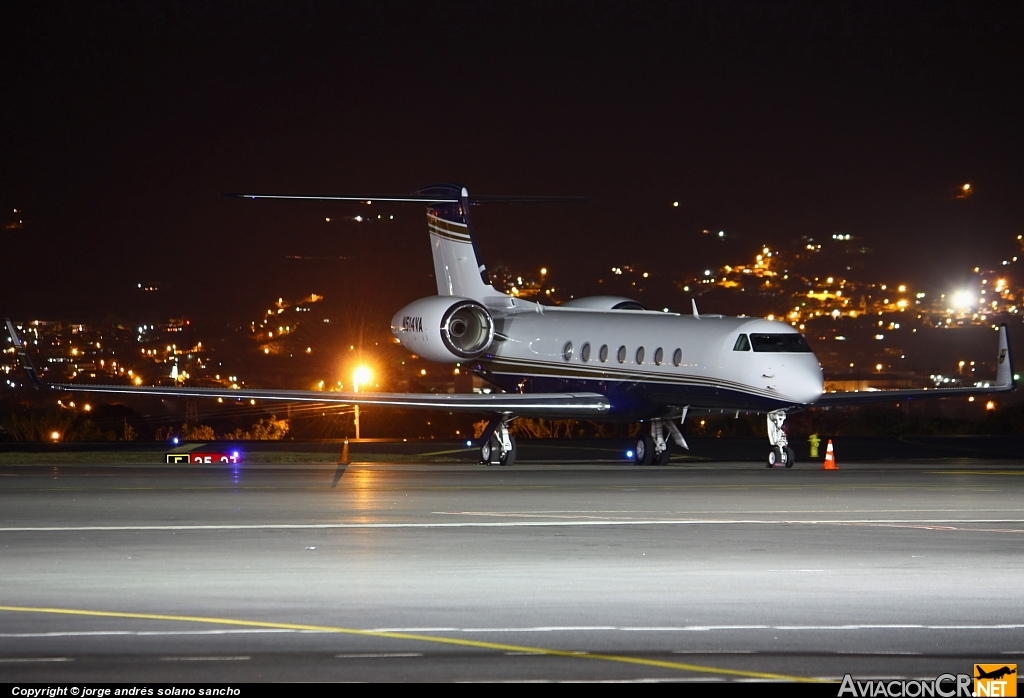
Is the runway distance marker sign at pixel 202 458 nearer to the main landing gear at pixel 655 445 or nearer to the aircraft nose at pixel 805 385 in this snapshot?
the main landing gear at pixel 655 445

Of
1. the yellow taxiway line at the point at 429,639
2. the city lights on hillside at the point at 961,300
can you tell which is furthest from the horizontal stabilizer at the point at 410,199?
the city lights on hillside at the point at 961,300

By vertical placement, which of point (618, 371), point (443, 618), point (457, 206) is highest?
point (457, 206)

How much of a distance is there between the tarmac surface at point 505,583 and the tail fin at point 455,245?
14.6 meters

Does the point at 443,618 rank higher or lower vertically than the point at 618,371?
lower

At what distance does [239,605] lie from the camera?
997 cm

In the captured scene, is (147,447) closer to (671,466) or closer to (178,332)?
(671,466)

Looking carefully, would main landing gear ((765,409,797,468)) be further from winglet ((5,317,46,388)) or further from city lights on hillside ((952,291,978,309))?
city lights on hillside ((952,291,978,309))

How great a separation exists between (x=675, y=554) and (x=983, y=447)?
23277 mm

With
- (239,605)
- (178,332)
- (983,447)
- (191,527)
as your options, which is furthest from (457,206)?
(178,332)

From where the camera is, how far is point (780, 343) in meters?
25.8

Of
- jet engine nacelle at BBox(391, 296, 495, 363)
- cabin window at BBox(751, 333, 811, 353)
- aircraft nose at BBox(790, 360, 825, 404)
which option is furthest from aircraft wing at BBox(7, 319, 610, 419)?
aircraft nose at BBox(790, 360, 825, 404)

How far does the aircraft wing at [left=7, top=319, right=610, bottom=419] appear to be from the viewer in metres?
27.2

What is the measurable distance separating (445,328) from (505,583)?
20.3m

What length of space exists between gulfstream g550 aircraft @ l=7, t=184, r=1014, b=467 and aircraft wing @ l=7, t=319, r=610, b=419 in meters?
0.03
